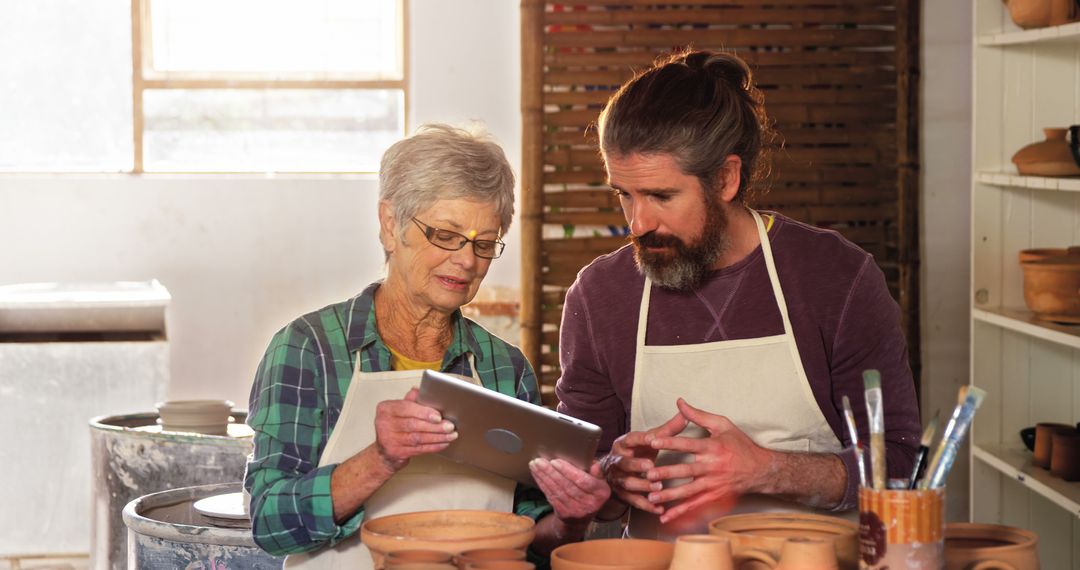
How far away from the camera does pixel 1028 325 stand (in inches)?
148

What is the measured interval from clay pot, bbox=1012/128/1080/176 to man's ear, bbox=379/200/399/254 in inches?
91.6

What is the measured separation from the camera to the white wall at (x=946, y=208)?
4945mm

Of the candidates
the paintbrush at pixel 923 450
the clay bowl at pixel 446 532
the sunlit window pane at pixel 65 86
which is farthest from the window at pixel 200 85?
the paintbrush at pixel 923 450

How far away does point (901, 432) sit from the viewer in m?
2.16

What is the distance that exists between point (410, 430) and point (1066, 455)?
253 cm

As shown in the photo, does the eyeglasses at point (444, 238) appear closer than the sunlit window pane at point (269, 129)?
Yes

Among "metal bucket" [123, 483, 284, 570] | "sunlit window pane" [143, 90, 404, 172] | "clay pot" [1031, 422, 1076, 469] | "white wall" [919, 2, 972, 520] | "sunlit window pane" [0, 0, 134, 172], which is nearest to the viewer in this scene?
"metal bucket" [123, 483, 284, 570]

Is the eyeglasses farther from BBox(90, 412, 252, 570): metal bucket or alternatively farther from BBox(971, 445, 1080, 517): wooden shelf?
BBox(971, 445, 1080, 517): wooden shelf

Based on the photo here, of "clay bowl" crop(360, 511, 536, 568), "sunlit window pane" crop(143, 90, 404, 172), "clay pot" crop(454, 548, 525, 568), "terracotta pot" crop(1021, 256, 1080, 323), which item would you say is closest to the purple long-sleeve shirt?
"clay bowl" crop(360, 511, 536, 568)

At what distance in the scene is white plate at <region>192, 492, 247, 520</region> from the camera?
101 inches

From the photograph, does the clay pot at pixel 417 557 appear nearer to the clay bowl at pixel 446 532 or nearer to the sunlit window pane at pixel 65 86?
the clay bowl at pixel 446 532

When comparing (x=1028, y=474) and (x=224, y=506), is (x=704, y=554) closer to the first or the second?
(x=224, y=506)

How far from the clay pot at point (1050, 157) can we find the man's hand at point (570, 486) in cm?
231

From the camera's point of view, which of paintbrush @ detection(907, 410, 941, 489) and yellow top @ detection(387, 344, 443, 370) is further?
yellow top @ detection(387, 344, 443, 370)
